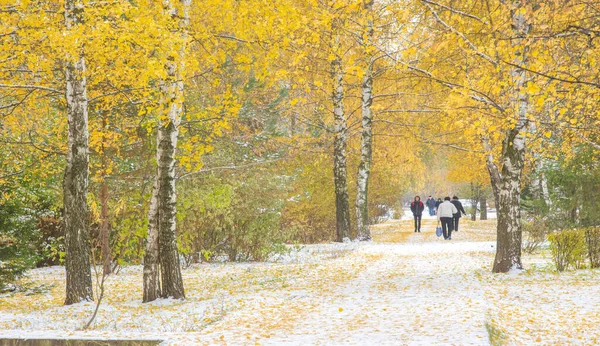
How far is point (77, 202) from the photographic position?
9.83m

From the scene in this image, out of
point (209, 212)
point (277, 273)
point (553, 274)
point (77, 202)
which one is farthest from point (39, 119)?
point (553, 274)

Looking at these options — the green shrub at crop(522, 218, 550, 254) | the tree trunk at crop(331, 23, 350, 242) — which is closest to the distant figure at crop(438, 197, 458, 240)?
the tree trunk at crop(331, 23, 350, 242)

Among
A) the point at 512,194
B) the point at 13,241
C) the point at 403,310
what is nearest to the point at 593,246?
the point at 512,194

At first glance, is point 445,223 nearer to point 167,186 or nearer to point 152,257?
point 152,257

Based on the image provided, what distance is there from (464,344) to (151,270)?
19.8 ft

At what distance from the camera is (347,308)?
8602mm

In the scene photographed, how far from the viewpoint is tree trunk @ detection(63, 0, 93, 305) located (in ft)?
32.1

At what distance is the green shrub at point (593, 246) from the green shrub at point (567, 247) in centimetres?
25

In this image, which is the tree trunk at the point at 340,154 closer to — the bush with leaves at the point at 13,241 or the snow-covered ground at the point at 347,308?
the snow-covered ground at the point at 347,308

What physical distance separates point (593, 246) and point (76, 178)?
10.5m

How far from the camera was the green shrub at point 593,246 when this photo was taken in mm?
12387

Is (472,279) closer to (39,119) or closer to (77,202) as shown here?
(77,202)

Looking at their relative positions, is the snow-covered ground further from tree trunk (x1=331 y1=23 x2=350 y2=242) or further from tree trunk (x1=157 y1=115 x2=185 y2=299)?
tree trunk (x1=331 y1=23 x2=350 y2=242)

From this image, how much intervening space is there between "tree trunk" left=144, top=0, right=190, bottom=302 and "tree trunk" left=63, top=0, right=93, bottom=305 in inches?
43.6
